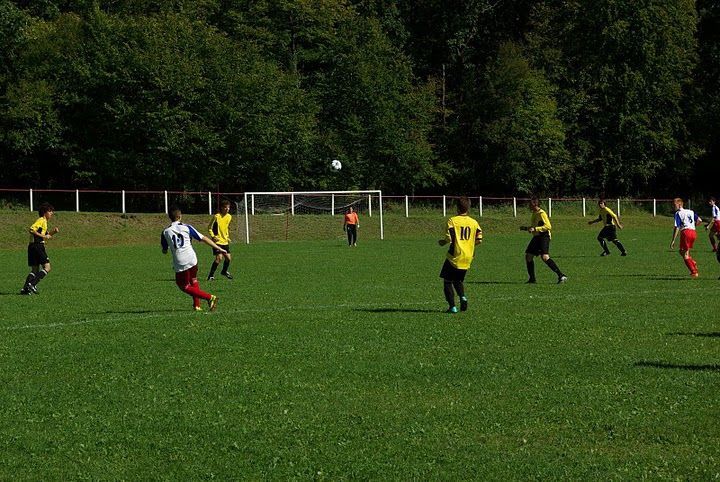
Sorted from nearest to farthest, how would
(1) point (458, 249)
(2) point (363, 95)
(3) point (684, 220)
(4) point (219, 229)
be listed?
1. (1) point (458, 249)
2. (3) point (684, 220)
3. (4) point (219, 229)
4. (2) point (363, 95)

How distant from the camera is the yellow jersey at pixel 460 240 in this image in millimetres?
16109

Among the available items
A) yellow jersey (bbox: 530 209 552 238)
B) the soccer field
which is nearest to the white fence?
yellow jersey (bbox: 530 209 552 238)

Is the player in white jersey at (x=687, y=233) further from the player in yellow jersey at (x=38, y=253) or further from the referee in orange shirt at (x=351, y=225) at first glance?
the referee in orange shirt at (x=351, y=225)

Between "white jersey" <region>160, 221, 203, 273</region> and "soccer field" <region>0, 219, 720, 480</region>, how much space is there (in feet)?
2.67

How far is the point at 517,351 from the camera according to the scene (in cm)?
1195

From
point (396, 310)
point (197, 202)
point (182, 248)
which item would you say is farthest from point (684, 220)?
point (197, 202)

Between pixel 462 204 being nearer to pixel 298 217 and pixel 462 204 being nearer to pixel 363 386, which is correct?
pixel 363 386

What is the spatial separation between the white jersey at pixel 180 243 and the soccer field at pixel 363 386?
2.67ft

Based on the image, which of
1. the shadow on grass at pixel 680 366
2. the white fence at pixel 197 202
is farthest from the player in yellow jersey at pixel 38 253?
the white fence at pixel 197 202

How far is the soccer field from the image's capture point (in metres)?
7.39

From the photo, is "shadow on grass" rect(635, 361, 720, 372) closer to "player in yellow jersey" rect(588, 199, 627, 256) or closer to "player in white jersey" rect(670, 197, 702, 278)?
"player in white jersey" rect(670, 197, 702, 278)

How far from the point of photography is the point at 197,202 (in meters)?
55.0

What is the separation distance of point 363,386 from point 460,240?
6530 millimetres

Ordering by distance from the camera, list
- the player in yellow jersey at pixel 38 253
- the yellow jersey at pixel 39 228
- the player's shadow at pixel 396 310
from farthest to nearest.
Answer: the yellow jersey at pixel 39 228
the player in yellow jersey at pixel 38 253
the player's shadow at pixel 396 310
